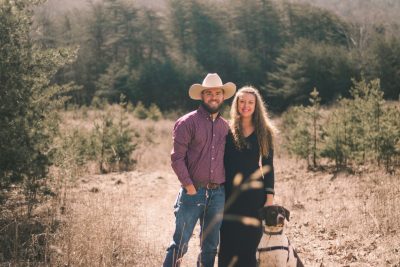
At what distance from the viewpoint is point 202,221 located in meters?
4.21

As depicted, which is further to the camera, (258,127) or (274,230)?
(258,127)

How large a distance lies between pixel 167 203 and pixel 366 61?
3225cm

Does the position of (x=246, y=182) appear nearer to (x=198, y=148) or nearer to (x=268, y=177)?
(x=268, y=177)

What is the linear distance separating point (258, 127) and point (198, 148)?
Answer: 0.76 metres

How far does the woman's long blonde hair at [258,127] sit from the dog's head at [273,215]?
0.58 meters

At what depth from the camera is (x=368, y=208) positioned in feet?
24.7

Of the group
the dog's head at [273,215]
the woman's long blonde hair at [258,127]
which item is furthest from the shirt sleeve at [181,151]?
the dog's head at [273,215]

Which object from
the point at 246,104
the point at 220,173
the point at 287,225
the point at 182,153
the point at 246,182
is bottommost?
the point at 287,225

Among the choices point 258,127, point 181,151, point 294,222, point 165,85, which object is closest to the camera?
point 181,151

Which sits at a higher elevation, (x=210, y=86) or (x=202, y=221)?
(x=210, y=86)

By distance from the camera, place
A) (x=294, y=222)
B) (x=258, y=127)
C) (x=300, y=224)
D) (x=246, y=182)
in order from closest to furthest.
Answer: (x=246, y=182), (x=258, y=127), (x=300, y=224), (x=294, y=222)

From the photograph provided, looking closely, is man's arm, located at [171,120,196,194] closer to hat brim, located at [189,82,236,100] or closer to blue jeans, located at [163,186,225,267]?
blue jeans, located at [163,186,225,267]

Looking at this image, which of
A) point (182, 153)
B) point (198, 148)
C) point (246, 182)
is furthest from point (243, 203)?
point (182, 153)

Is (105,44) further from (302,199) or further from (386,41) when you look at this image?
(302,199)
